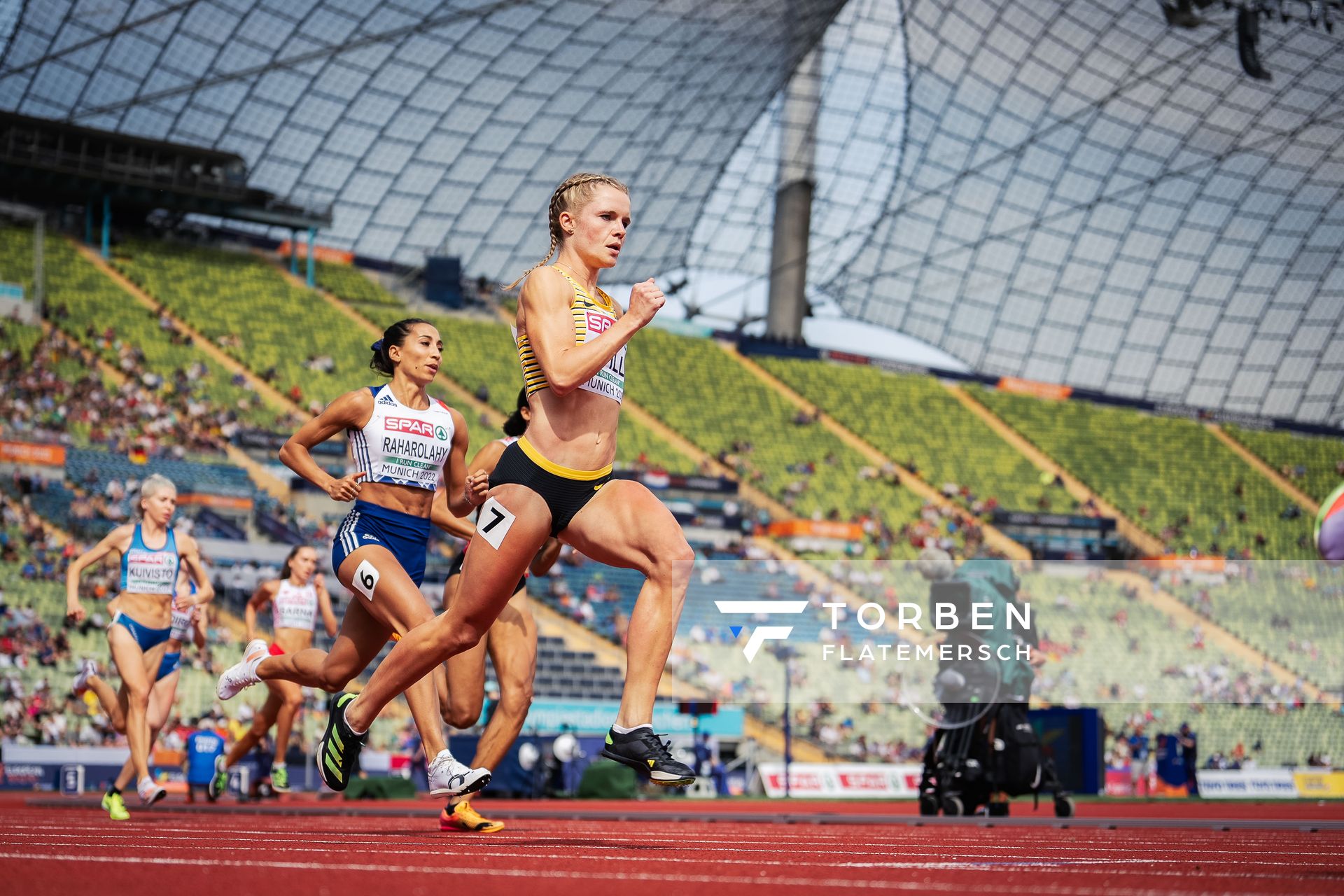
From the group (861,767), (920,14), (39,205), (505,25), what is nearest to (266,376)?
(39,205)

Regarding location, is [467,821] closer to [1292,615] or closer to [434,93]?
[1292,615]

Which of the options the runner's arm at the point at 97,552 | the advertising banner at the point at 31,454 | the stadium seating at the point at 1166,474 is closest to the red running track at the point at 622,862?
the runner's arm at the point at 97,552

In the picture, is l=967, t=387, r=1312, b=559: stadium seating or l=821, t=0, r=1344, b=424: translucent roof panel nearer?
l=967, t=387, r=1312, b=559: stadium seating

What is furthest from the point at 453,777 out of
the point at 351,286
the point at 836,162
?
the point at 836,162

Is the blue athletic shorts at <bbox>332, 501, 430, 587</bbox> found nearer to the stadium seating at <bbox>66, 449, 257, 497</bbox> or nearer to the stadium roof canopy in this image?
the stadium seating at <bbox>66, 449, 257, 497</bbox>

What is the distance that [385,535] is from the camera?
7.98 m

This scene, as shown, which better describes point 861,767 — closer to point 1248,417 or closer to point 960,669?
point 960,669

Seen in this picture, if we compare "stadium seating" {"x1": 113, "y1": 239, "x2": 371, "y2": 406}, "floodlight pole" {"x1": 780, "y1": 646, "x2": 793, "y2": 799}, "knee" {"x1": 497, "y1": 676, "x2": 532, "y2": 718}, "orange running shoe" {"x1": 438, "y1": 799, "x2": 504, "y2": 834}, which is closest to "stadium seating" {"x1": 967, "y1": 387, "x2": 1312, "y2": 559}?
"stadium seating" {"x1": 113, "y1": 239, "x2": 371, "y2": 406}

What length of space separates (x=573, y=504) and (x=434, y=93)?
46.5 metres

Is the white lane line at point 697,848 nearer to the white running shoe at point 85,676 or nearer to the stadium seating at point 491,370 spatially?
the white running shoe at point 85,676

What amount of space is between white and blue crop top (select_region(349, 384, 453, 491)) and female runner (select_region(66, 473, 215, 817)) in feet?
10.7

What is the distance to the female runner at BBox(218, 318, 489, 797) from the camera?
24.9ft

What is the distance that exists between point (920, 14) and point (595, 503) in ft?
163

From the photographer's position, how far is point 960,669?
12.1 metres
